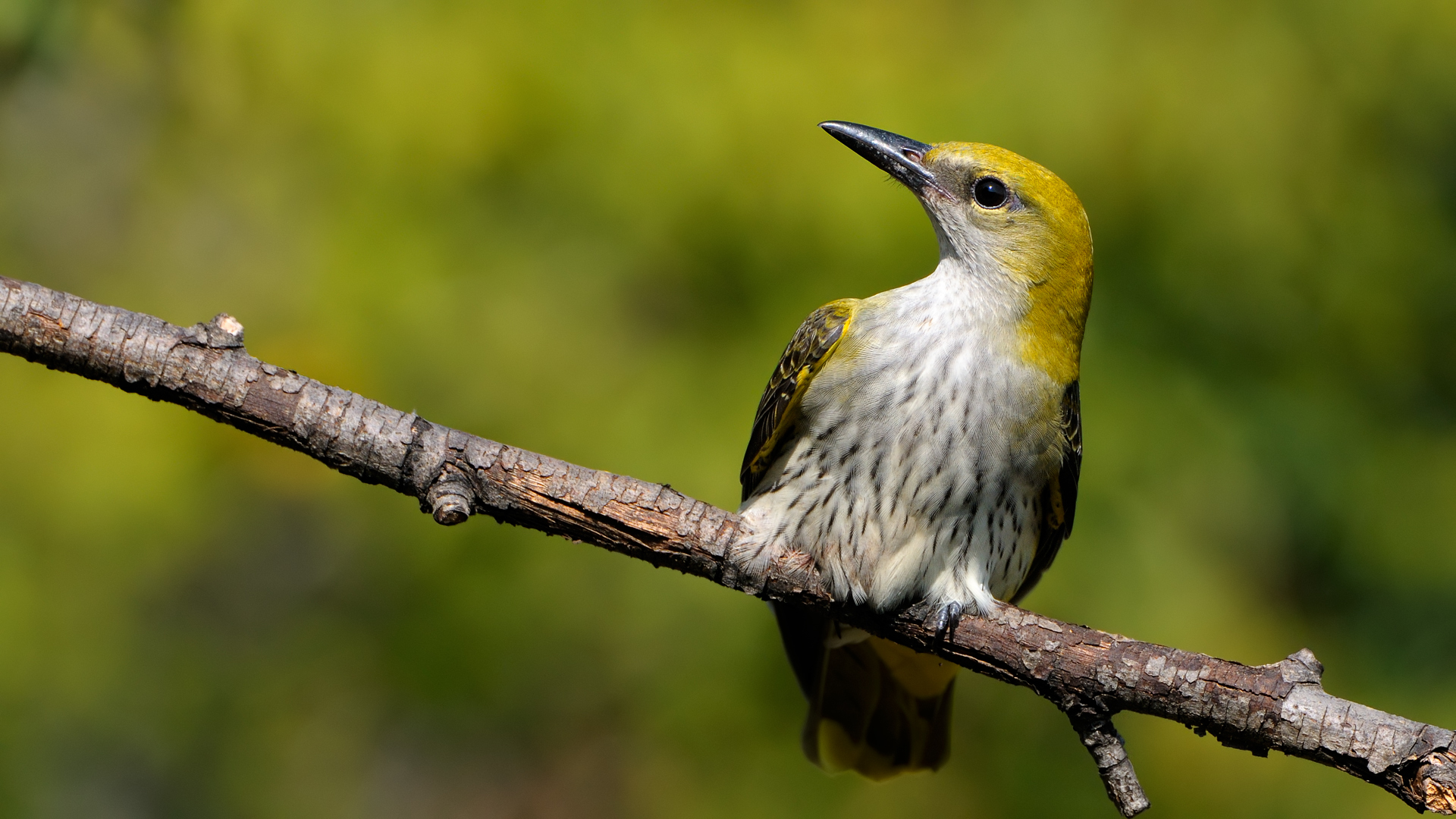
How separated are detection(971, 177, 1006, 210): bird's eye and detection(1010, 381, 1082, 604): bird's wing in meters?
0.58

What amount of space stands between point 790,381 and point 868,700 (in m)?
1.33

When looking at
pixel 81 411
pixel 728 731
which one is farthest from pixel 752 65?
pixel 81 411

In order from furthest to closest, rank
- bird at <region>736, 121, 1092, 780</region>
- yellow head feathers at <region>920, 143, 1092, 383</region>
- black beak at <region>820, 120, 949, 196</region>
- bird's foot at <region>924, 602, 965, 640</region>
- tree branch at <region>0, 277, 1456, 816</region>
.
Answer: black beak at <region>820, 120, 949, 196</region>, yellow head feathers at <region>920, 143, 1092, 383</region>, bird at <region>736, 121, 1092, 780</region>, bird's foot at <region>924, 602, 965, 640</region>, tree branch at <region>0, 277, 1456, 816</region>

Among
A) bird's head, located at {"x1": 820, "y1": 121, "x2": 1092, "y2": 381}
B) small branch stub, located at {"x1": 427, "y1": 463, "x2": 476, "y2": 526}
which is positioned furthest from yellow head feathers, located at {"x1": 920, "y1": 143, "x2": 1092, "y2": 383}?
small branch stub, located at {"x1": 427, "y1": 463, "x2": 476, "y2": 526}

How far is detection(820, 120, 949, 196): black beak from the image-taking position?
3.66m

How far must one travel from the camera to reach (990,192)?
11.8 ft

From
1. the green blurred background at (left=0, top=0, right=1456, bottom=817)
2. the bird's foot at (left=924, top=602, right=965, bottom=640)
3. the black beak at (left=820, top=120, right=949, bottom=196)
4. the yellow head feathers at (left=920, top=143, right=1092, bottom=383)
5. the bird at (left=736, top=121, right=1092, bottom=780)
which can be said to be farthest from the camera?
the green blurred background at (left=0, top=0, right=1456, bottom=817)

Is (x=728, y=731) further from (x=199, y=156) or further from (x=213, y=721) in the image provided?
(x=199, y=156)

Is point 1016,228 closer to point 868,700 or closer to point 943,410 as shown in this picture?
point 943,410

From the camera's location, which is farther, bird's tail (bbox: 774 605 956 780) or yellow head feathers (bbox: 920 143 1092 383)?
bird's tail (bbox: 774 605 956 780)

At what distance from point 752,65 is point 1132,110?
1325mm

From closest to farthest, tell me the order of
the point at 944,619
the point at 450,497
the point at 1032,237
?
the point at 450,497 → the point at 944,619 → the point at 1032,237

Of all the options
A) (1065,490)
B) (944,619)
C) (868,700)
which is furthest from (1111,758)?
(868,700)

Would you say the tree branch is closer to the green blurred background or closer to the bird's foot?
the bird's foot
